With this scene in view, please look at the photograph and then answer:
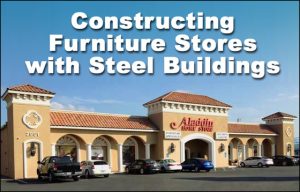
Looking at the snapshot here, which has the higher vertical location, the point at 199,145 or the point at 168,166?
the point at 199,145

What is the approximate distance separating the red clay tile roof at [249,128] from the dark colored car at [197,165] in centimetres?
1043

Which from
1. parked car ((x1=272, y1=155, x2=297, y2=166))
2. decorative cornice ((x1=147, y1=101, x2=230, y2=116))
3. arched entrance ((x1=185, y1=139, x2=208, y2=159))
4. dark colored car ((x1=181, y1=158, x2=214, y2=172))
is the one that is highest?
decorative cornice ((x1=147, y1=101, x2=230, y2=116))

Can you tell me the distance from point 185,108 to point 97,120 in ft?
28.0

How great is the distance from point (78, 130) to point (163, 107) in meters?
8.20

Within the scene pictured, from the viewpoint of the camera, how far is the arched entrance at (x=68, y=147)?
115 ft

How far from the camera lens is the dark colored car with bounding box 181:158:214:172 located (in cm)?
3569

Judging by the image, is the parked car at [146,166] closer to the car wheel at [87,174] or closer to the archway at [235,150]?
the car wheel at [87,174]

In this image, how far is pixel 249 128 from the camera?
48.6 m

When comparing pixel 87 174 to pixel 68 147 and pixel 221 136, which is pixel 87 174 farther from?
pixel 221 136

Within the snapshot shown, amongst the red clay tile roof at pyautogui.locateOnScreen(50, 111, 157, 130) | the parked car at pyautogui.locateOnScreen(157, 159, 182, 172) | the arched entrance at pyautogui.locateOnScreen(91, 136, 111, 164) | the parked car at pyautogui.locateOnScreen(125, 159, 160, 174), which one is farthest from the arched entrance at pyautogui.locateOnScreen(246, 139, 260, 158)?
the arched entrance at pyautogui.locateOnScreen(91, 136, 111, 164)

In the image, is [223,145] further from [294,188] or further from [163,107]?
[294,188]

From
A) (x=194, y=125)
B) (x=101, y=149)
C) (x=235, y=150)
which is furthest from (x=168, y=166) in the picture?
(x=235, y=150)

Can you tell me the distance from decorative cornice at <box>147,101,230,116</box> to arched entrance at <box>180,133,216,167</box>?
2.29 metres

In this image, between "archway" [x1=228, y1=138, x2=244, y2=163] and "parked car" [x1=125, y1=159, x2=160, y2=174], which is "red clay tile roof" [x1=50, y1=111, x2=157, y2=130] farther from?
"archway" [x1=228, y1=138, x2=244, y2=163]
